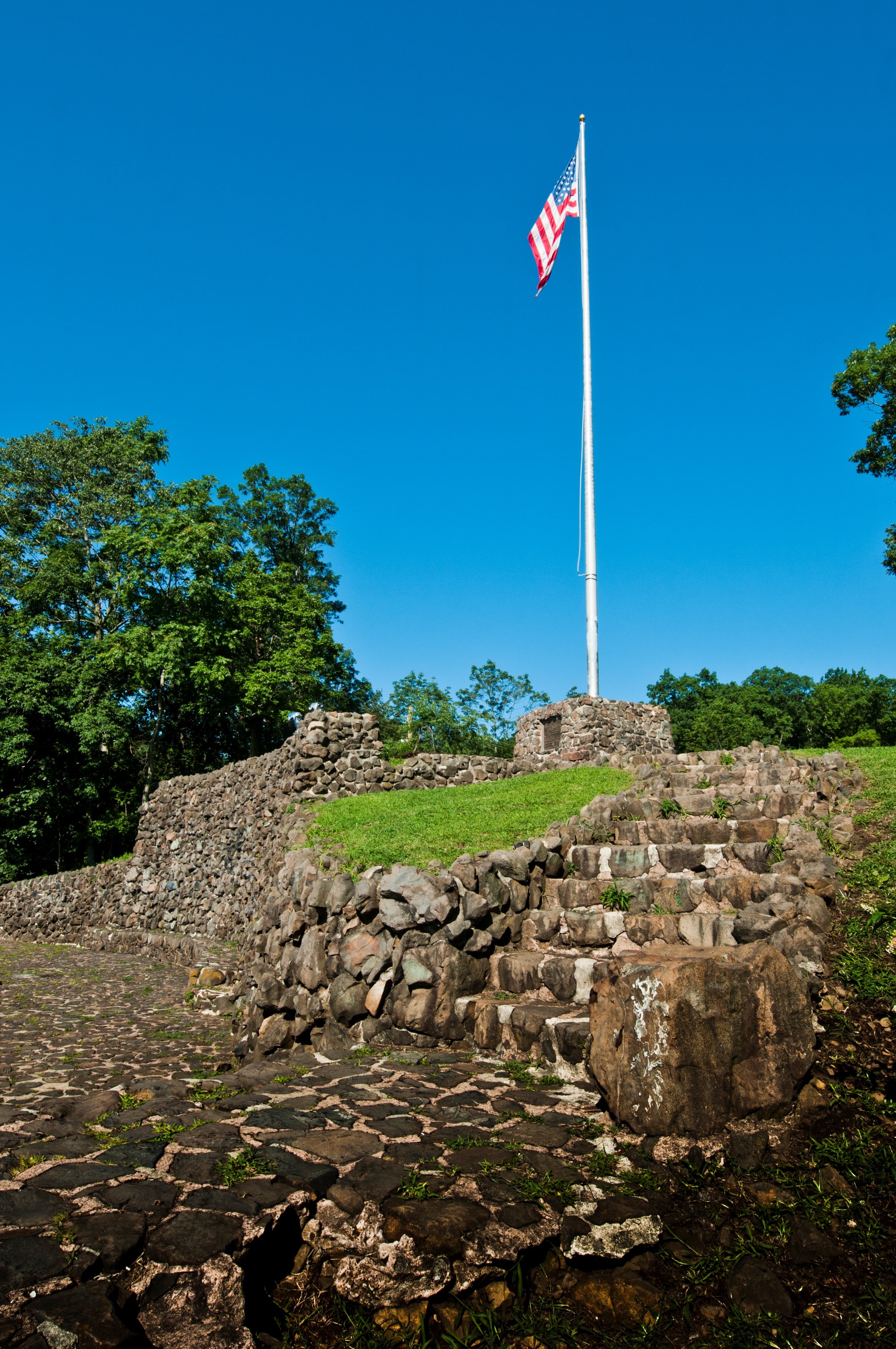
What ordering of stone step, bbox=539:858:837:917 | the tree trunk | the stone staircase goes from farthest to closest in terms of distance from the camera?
the tree trunk
stone step, bbox=539:858:837:917
the stone staircase

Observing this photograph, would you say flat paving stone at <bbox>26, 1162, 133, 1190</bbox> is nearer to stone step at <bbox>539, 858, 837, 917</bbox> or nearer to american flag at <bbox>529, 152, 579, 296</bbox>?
stone step at <bbox>539, 858, 837, 917</bbox>

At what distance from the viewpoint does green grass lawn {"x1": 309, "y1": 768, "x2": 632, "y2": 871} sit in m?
8.83

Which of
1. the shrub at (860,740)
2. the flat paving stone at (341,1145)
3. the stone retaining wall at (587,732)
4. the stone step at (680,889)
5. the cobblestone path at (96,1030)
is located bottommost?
the cobblestone path at (96,1030)

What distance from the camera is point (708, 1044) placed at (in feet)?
13.8

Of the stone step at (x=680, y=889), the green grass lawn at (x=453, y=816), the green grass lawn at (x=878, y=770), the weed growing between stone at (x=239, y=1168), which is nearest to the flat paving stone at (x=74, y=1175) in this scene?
the weed growing between stone at (x=239, y=1168)

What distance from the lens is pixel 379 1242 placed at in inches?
128

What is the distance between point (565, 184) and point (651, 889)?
2103cm

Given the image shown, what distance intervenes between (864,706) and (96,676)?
3824 centimetres

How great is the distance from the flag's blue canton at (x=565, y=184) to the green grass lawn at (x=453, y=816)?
16.4 m

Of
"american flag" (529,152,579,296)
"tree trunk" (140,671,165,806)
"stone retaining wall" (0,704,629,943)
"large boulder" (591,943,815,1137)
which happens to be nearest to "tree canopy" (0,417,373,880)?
"tree trunk" (140,671,165,806)

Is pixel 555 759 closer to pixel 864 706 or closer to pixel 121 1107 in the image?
pixel 121 1107

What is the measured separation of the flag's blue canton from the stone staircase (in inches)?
719

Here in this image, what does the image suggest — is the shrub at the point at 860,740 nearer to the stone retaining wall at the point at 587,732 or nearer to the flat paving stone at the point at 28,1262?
the stone retaining wall at the point at 587,732

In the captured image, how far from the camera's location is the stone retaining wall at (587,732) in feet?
60.7
